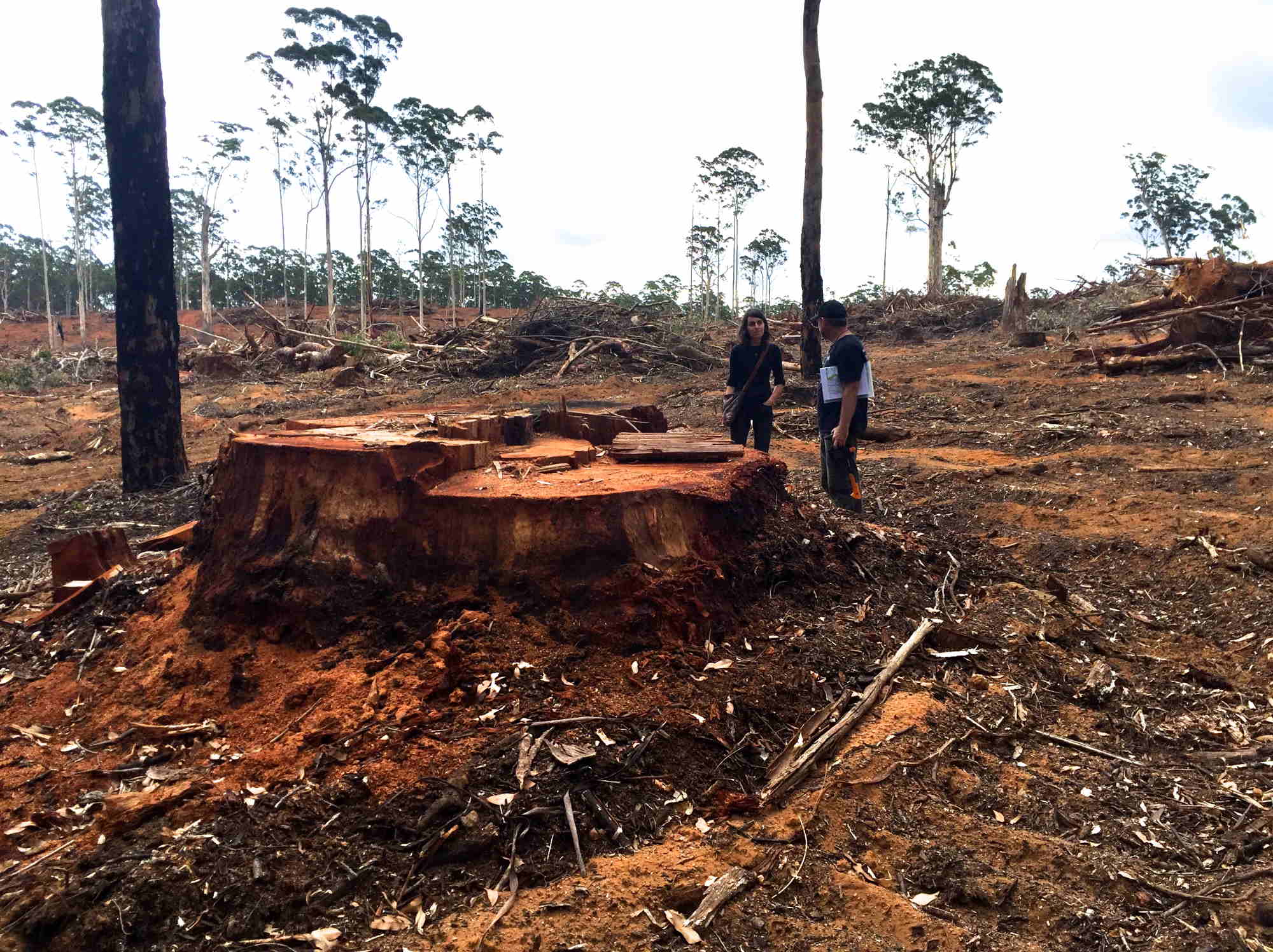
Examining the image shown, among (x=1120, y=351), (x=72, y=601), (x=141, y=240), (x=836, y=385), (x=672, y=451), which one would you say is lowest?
(x=72, y=601)

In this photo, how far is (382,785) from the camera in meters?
2.49

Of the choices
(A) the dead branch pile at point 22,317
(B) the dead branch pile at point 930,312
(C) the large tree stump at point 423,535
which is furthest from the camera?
(A) the dead branch pile at point 22,317

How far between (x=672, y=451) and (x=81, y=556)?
3.10 metres

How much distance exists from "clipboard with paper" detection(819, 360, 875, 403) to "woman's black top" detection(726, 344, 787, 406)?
1.54ft

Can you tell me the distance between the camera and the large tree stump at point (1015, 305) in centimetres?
1617

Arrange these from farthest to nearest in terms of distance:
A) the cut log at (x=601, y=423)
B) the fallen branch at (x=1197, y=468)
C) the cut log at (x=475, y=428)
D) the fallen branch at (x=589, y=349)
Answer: the fallen branch at (x=589, y=349) < the fallen branch at (x=1197, y=468) < the cut log at (x=601, y=423) < the cut log at (x=475, y=428)

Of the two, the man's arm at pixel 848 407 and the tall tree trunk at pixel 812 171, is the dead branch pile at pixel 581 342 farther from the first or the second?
the man's arm at pixel 848 407

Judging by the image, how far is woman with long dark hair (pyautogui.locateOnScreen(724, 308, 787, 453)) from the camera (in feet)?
18.9

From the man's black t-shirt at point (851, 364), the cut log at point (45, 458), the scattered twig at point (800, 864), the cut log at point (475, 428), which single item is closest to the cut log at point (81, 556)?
the cut log at point (475, 428)

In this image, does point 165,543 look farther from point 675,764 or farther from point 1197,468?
point 1197,468

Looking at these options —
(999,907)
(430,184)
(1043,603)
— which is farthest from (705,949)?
(430,184)

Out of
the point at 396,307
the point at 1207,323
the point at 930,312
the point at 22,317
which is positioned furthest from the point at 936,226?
the point at 22,317

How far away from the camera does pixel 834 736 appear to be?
2.87 meters

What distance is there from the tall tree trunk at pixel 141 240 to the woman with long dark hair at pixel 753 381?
15.8ft
